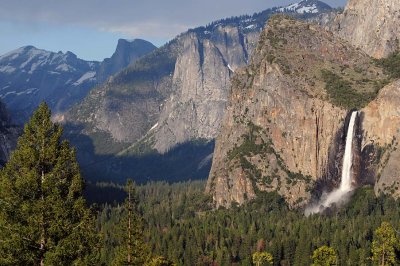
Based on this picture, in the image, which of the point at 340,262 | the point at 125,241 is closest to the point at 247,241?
the point at 340,262

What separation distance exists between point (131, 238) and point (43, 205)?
54.9 ft

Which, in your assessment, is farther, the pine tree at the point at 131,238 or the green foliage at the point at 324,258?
the green foliage at the point at 324,258

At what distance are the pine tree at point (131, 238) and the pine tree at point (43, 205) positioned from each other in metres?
12.8

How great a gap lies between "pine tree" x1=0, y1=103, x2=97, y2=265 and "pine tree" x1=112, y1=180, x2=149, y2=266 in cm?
1285

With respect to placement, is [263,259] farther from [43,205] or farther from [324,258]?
[43,205]

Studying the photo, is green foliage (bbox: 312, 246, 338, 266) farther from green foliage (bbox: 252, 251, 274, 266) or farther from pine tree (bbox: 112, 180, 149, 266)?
pine tree (bbox: 112, 180, 149, 266)

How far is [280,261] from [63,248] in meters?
143

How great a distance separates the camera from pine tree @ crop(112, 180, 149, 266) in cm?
6022

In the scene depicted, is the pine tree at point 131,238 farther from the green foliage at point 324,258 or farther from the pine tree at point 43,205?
the green foliage at point 324,258

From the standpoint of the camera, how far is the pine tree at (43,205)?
45125mm

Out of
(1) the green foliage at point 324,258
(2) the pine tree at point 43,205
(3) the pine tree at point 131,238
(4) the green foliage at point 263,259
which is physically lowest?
(4) the green foliage at point 263,259

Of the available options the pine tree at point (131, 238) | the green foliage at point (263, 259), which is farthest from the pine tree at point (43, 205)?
the green foliage at point (263, 259)

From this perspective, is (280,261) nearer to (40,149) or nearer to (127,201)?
(127,201)

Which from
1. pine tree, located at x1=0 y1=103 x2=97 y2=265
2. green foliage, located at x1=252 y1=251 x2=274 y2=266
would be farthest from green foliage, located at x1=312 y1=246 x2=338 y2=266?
pine tree, located at x1=0 y1=103 x2=97 y2=265
